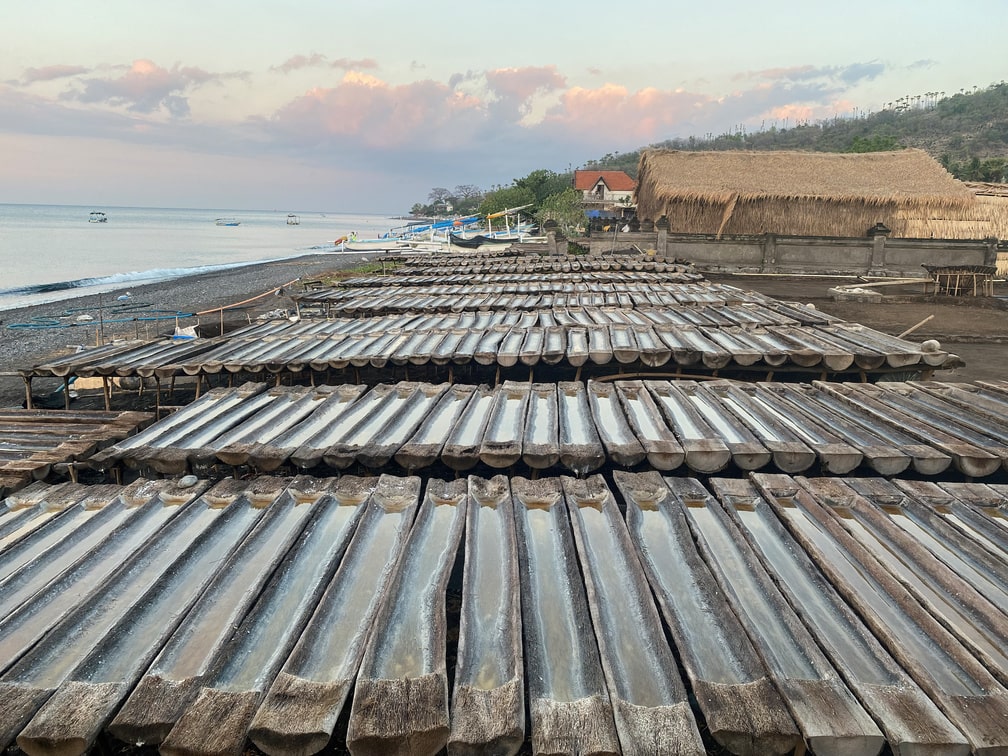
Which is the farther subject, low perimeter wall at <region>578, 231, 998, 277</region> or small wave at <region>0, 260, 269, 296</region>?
small wave at <region>0, 260, 269, 296</region>

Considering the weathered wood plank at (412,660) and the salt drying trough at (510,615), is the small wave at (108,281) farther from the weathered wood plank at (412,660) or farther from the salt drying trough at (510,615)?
the weathered wood plank at (412,660)

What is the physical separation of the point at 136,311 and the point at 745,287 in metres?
26.2

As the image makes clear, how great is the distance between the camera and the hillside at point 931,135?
49625 millimetres

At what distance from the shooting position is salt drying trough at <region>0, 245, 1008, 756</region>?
211 cm

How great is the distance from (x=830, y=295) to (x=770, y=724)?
20.5 metres

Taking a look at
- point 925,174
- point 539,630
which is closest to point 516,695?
point 539,630

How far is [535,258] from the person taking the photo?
22.0 metres

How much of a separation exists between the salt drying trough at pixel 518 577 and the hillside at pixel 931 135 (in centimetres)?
5048

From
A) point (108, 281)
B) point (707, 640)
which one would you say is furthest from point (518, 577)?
A: point (108, 281)

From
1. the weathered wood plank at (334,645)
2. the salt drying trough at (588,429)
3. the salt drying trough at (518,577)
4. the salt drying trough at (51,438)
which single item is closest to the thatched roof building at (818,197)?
the salt drying trough at (588,429)

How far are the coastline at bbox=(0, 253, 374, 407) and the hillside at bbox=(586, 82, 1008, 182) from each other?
4997cm

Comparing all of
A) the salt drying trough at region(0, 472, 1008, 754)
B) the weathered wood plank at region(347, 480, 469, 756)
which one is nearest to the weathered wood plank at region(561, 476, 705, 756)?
the salt drying trough at region(0, 472, 1008, 754)

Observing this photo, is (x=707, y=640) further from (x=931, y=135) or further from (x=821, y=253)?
(x=931, y=135)

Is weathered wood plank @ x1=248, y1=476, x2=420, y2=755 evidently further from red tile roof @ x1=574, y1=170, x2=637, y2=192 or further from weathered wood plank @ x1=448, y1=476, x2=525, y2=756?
red tile roof @ x1=574, y1=170, x2=637, y2=192
